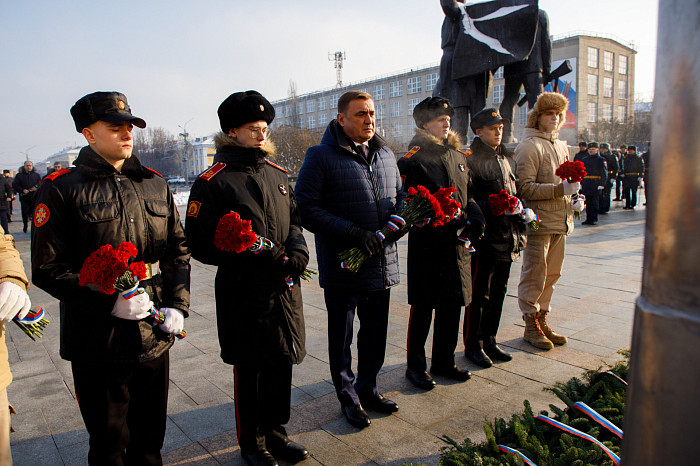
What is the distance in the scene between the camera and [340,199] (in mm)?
3365

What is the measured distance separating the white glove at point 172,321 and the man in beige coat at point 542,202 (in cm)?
327

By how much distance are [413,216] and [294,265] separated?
0.89 m

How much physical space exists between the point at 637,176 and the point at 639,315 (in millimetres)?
18164

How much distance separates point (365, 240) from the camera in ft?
10.4

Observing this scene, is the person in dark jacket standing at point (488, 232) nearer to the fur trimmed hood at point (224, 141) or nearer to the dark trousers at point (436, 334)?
the dark trousers at point (436, 334)

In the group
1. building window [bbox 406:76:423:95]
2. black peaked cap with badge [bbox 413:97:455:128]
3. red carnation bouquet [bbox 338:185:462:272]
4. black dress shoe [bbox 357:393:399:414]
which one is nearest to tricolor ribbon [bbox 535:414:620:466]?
black dress shoe [bbox 357:393:399:414]

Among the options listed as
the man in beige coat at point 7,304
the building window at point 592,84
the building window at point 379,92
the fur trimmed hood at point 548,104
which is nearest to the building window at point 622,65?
the building window at point 592,84

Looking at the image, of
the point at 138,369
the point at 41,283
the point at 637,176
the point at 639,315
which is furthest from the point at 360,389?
the point at 637,176

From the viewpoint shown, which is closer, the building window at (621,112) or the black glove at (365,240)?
the black glove at (365,240)

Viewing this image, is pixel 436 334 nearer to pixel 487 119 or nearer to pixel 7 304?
pixel 487 119

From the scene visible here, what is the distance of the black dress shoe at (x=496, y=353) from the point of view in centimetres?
435

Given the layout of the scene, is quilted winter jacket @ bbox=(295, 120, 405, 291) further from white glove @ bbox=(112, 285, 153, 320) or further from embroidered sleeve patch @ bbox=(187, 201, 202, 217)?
white glove @ bbox=(112, 285, 153, 320)

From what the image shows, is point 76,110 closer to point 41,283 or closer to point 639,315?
point 41,283

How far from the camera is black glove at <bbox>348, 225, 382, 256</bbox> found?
3.18m
